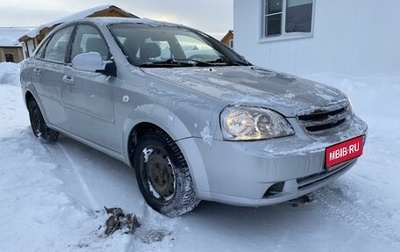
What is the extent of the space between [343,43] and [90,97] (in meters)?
5.29

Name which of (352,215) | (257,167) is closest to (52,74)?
(257,167)

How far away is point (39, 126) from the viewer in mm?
4770

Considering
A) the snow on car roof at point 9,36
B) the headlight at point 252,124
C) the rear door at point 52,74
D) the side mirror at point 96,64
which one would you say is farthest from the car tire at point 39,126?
the snow on car roof at point 9,36

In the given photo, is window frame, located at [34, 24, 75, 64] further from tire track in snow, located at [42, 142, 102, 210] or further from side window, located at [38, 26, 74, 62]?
tire track in snow, located at [42, 142, 102, 210]

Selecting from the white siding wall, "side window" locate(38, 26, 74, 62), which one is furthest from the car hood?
the white siding wall

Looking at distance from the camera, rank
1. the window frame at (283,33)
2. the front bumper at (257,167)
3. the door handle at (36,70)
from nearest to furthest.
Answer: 1. the front bumper at (257,167)
2. the door handle at (36,70)
3. the window frame at (283,33)

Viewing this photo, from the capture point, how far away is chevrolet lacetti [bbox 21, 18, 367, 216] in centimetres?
225

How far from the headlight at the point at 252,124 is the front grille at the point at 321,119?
15 centimetres

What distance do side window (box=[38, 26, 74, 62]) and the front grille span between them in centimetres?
289

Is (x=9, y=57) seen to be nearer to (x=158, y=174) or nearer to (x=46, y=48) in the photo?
(x=46, y=48)

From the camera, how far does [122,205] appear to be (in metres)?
2.96

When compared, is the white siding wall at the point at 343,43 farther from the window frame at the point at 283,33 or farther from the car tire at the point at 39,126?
the car tire at the point at 39,126

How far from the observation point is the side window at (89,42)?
3.34 m

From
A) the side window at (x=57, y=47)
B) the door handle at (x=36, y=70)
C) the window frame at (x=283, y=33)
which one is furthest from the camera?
the window frame at (x=283, y=33)
